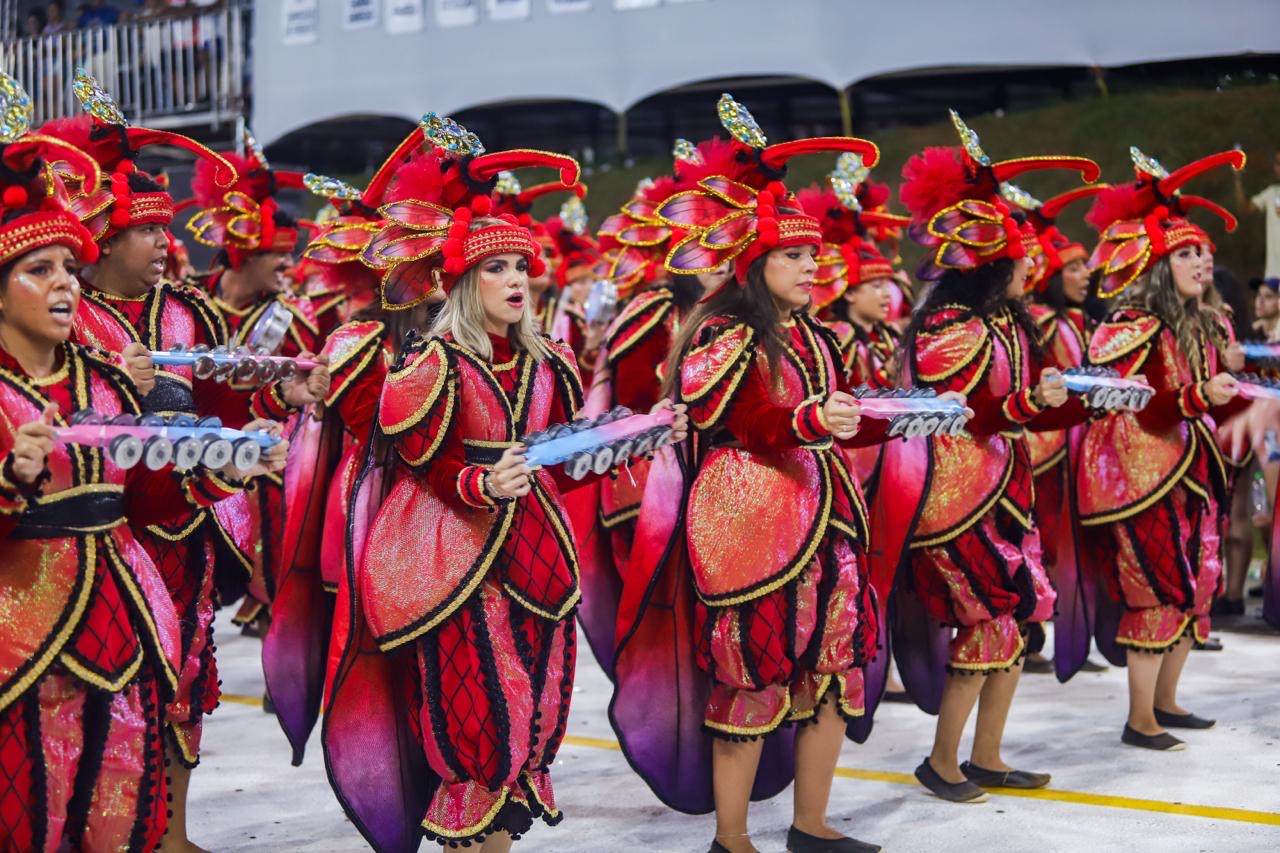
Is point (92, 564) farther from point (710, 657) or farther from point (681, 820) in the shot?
point (681, 820)

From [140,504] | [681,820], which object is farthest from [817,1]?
[140,504]

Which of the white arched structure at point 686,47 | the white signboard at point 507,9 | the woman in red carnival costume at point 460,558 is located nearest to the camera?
the woman in red carnival costume at point 460,558

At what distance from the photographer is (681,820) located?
183 inches

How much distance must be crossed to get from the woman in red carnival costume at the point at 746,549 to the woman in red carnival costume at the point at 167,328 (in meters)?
1.06

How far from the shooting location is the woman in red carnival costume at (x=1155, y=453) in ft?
16.9

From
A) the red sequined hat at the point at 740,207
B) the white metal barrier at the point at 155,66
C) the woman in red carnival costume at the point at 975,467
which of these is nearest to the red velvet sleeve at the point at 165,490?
the red sequined hat at the point at 740,207

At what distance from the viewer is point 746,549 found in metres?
3.95

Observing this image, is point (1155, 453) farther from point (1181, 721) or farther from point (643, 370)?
point (643, 370)

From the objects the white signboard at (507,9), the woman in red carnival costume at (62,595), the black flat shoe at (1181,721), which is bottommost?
the black flat shoe at (1181,721)

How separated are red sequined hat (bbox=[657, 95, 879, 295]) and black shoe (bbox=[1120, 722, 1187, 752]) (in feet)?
7.66

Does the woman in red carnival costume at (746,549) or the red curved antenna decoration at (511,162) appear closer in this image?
the red curved antenna decoration at (511,162)

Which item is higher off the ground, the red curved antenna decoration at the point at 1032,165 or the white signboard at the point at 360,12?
the white signboard at the point at 360,12

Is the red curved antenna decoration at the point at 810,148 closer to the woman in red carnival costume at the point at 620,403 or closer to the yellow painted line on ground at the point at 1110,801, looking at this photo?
the woman in red carnival costume at the point at 620,403

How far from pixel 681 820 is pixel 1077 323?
11.7 feet
